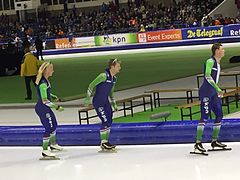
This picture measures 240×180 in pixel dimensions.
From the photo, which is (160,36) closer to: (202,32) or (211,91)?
(202,32)

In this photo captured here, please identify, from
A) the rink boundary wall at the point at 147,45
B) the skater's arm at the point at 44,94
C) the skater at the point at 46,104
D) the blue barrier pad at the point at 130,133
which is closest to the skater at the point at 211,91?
the blue barrier pad at the point at 130,133

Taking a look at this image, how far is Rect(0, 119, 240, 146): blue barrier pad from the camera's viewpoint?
9.12 metres

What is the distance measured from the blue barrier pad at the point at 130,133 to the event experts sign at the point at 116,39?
30254 millimetres

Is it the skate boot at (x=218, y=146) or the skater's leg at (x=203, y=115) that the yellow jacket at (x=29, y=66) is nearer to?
the skate boot at (x=218, y=146)

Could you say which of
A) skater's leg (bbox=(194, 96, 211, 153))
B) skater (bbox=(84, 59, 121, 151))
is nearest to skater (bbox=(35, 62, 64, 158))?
skater (bbox=(84, 59, 121, 151))

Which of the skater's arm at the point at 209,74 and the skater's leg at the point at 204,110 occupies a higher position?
the skater's arm at the point at 209,74

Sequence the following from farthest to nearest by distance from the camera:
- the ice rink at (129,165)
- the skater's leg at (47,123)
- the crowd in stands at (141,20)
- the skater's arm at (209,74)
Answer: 1. the crowd in stands at (141,20)
2. the skater's leg at (47,123)
3. the skater's arm at (209,74)
4. the ice rink at (129,165)

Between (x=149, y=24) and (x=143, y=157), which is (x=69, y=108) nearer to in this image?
(x=143, y=157)

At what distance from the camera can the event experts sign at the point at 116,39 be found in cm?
4091

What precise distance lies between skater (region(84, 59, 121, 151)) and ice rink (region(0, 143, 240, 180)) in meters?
0.45

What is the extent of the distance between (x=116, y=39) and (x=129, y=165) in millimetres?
33683

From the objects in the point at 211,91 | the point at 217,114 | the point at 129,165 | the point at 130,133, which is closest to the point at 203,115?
the point at 217,114

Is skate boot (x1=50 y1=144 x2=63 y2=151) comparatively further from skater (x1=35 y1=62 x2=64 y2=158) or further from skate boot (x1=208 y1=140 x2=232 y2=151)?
skate boot (x1=208 y1=140 x2=232 y2=151)

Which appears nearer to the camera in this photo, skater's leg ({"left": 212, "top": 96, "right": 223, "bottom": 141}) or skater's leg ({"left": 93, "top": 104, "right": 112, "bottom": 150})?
skater's leg ({"left": 212, "top": 96, "right": 223, "bottom": 141})
